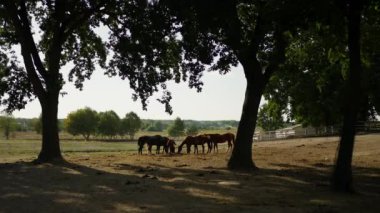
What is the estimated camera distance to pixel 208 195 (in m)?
15.6

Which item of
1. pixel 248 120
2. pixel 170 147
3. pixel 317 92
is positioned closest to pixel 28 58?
pixel 248 120

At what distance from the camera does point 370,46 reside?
2266cm

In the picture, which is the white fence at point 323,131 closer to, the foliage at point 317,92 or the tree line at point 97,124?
the foliage at point 317,92

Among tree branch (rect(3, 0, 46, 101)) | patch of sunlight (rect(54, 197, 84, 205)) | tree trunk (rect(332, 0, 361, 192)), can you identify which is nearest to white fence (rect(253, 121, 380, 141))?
tree branch (rect(3, 0, 46, 101))

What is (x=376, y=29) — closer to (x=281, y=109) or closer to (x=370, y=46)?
(x=370, y=46)

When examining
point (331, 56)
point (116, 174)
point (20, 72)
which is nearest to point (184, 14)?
point (116, 174)

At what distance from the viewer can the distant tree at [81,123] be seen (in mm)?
140750

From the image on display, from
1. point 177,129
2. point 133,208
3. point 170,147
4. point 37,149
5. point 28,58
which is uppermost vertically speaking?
point 28,58

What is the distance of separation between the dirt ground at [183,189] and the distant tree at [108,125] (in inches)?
4689

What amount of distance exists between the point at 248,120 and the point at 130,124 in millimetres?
131305

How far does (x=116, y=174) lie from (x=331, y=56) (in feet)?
37.4

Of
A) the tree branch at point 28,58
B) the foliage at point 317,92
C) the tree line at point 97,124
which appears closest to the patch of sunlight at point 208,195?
the tree branch at point 28,58

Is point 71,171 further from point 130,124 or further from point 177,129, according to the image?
point 177,129

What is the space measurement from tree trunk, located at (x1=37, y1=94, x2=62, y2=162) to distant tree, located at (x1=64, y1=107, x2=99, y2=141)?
112809mm
